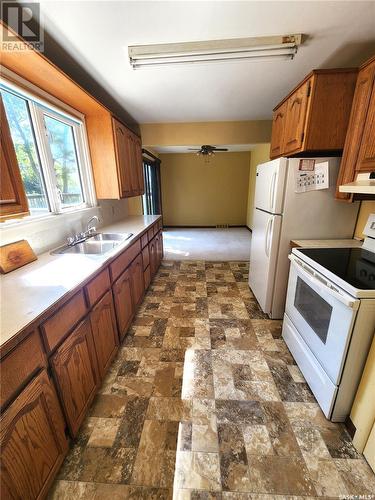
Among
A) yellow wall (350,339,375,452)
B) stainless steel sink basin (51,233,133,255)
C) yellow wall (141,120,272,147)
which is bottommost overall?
yellow wall (350,339,375,452)

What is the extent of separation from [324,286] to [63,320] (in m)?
1.55

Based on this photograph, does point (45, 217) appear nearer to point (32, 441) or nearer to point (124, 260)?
point (124, 260)

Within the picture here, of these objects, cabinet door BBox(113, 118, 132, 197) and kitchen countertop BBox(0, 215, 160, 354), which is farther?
cabinet door BBox(113, 118, 132, 197)

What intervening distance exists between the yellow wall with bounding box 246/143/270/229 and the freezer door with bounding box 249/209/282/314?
3214 mm

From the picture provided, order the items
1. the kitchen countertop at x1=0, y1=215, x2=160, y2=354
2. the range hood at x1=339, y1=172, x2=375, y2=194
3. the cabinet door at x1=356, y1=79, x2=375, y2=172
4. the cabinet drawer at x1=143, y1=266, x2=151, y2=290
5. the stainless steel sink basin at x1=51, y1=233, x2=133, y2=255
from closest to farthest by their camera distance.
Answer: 1. the kitchen countertop at x1=0, y1=215, x2=160, y2=354
2. the range hood at x1=339, y1=172, x2=375, y2=194
3. the cabinet door at x1=356, y1=79, x2=375, y2=172
4. the stainless steel sink basin at x1=51, y1=233, x2=133, y2=255
5. the cabinet drawer at x1=143, y1=266, x2=151, y2=290

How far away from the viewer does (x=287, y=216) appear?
2023mm

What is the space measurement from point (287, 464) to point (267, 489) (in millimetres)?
175

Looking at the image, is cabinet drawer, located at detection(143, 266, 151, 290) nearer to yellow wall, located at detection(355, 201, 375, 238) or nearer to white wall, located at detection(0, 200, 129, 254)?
white wall, located at detection(0, 200, 129, 254)

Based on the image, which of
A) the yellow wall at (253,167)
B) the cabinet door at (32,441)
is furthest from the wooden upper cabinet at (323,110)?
the yellow wall at (253,167)

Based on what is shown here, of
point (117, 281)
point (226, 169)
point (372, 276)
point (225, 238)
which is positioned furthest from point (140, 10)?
point (226, 169)

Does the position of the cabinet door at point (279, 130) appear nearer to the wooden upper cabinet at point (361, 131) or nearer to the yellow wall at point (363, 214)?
the wooden upper cabinet at point (361, 131)

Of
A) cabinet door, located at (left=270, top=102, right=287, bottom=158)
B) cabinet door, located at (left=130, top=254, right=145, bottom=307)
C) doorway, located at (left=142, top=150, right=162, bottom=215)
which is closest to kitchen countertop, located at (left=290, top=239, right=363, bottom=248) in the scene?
cabinet door, located at (left=270, top=102, right=287, bottom=158)

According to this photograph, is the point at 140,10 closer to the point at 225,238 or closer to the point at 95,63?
the point at 95,63

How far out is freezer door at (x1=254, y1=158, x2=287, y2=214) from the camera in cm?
193
